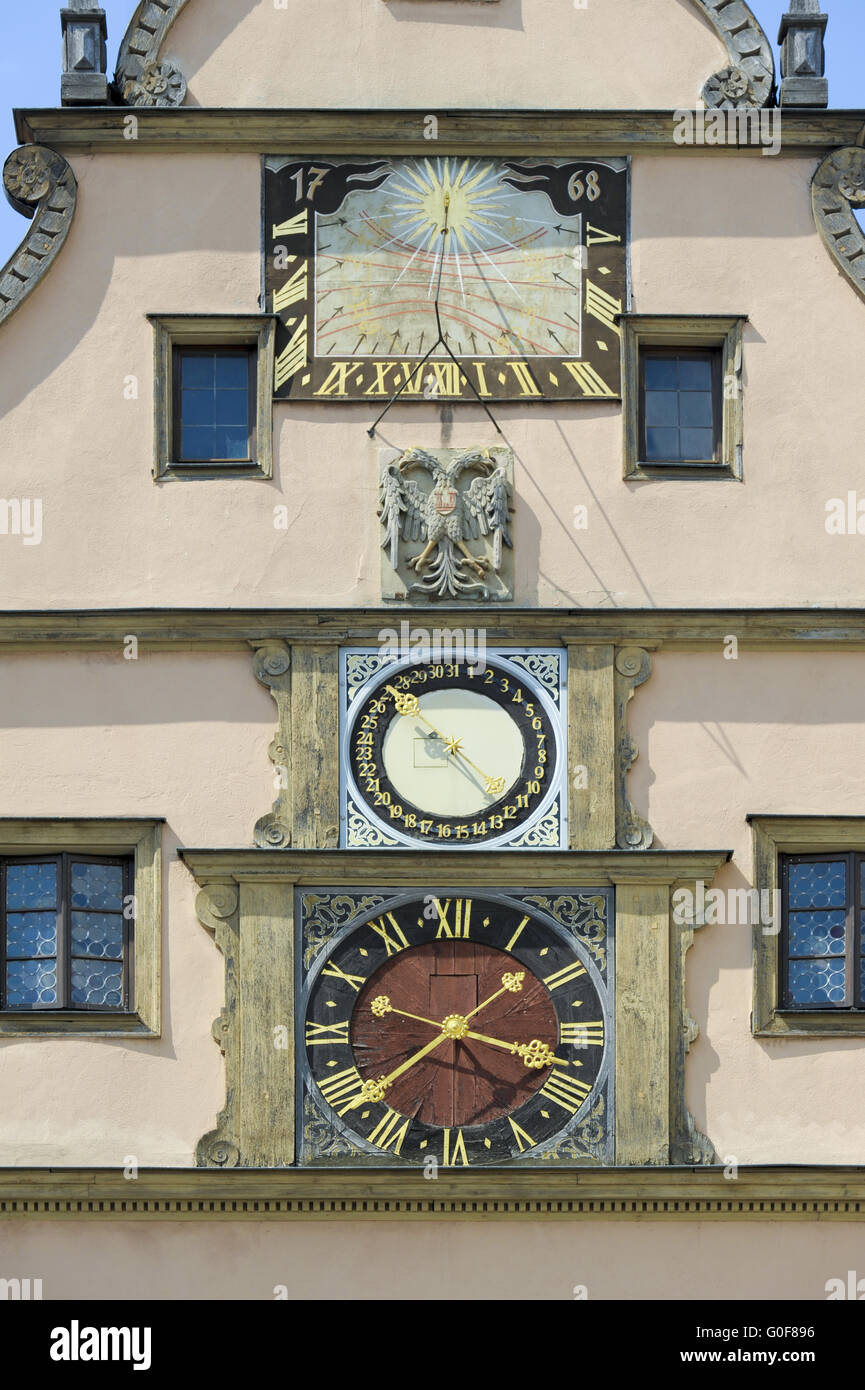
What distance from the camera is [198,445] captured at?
14.0 meters

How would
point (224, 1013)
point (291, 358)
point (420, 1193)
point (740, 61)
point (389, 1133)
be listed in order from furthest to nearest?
1. point (740, 61)
2. point (291, 358)
3. point (224, 1013)
4. point (389, 1133)
5. point (420, 1193)

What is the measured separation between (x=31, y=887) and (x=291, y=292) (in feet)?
9.68

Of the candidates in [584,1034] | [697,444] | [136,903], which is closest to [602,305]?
[697,444]

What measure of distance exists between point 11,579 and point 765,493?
3.43 m

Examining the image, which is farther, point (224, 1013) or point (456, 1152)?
point (224, 1013)

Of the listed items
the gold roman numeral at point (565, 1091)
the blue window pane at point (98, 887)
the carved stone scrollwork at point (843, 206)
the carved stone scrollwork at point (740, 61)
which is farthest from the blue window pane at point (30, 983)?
the carved stone scrollwork at point (740, 61)

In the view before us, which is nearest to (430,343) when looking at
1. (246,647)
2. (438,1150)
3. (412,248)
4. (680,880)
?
(412,248)

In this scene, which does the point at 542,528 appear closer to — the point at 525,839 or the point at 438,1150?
the point at 525,839

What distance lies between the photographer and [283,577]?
45.3 ft

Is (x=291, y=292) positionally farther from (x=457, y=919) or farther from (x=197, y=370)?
(x=457, y=919)

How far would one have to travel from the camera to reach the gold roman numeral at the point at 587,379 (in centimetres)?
1396

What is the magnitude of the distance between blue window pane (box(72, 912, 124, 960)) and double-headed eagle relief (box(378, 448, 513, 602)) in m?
1.90

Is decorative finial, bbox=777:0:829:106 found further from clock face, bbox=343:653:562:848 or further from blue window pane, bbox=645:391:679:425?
clock face, bbox=343:653:562:848

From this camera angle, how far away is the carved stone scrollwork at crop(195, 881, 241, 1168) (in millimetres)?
13328
